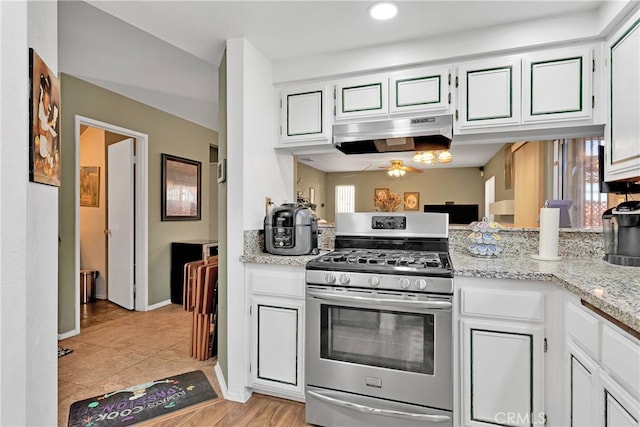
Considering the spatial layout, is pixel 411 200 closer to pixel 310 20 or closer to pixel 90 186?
pixel 310 20

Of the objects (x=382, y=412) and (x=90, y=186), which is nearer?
(x=382, y=412)

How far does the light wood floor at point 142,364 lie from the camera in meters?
1.96

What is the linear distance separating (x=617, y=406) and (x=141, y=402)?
2.35 metres

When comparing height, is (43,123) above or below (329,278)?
above

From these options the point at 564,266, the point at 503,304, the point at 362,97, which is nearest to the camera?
the point at 503,304

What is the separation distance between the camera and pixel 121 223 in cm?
403

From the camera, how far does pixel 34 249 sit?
1044mm

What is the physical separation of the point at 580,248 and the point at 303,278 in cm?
168

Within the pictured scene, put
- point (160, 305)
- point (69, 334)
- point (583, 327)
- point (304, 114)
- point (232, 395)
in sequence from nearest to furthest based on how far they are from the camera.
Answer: point (583, 327), point (232, 395), point (304, 114), point (69, 334), point (160, 305)

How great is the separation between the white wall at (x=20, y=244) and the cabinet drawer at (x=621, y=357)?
1682 millimetres

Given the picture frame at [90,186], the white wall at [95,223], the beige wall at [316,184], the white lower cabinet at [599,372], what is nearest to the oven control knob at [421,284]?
the white lower cabinet at [599,372]

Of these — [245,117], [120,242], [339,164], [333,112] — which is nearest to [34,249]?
[245,117]

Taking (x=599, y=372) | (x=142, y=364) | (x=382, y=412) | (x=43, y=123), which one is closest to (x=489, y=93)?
(x=599, y=372)

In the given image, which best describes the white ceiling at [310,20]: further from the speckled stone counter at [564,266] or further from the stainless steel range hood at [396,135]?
the speckled stone counter at [564,266]
